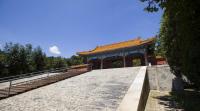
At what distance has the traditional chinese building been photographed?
24.6 m

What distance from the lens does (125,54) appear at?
26.6 m

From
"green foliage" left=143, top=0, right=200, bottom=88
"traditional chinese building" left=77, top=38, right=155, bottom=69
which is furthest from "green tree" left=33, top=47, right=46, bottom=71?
"green foliage" left=143, top=0, right=200, bottom=88

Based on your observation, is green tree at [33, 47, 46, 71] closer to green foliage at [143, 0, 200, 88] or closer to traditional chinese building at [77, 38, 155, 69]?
traditional chinese building at [77, 38, 155, 69]

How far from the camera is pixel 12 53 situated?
1204 inches

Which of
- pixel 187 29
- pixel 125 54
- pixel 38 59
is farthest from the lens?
pixel 38 59

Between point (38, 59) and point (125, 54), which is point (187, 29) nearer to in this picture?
point (125, 54)

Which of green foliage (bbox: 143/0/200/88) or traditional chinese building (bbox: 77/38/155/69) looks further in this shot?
traditional chinese building (bbox: 77/38/155/69)

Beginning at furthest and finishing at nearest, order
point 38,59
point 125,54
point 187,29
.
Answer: point 38,59, point 125,54, point 187,29

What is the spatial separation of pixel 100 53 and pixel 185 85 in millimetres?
14527

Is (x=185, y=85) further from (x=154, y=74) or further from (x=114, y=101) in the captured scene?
(x=114, y=101)

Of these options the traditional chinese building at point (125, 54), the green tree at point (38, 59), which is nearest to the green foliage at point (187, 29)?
the traditional chinese building at point (125, 54)

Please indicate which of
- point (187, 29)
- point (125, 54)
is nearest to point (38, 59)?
point (125, 54)

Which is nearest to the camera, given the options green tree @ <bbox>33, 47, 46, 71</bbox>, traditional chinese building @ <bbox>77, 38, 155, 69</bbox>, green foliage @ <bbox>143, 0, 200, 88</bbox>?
green foliage @ <bbox>143, 0, 200, 88</bbox>

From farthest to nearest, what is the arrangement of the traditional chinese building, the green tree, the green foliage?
the green tree → the traditional chinese building → the green foliage
